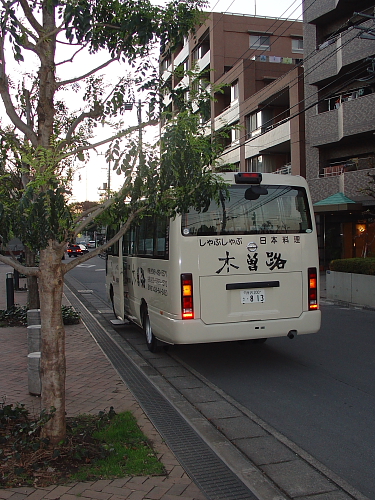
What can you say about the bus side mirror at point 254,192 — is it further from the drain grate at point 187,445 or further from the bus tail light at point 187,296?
the drain grate at point 187,445

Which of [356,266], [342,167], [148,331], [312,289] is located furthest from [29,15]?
[342,167]

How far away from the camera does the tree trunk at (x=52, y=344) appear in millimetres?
4359

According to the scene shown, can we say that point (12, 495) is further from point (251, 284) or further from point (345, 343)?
point (345, 343)

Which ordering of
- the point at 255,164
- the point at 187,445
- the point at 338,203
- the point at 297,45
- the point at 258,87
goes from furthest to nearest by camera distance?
→ the point at 297,45
the point at 258,87
the point at 255,164
the point at 338,203
the point at 187,445

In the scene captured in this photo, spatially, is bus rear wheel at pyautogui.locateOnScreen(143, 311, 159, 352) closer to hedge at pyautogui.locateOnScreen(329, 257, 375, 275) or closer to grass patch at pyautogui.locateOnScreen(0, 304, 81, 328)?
grass patch at pyautogui.locateOnScreen(0, 304, 81, 328)

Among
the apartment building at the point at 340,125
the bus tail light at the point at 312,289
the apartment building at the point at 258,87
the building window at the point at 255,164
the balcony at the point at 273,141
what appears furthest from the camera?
the building window at the point at 255,164

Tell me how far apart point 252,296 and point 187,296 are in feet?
3.24

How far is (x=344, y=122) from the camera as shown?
76.7 ft

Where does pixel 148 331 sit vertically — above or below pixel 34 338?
below

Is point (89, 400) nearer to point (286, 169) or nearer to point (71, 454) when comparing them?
point (71, 454)

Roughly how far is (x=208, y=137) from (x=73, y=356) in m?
5.17

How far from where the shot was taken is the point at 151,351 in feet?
30.1

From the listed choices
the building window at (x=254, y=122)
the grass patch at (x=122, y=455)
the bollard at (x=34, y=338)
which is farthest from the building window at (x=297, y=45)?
the grass patch at (x=122, y=455)

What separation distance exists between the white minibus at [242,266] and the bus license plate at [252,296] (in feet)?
0.05
